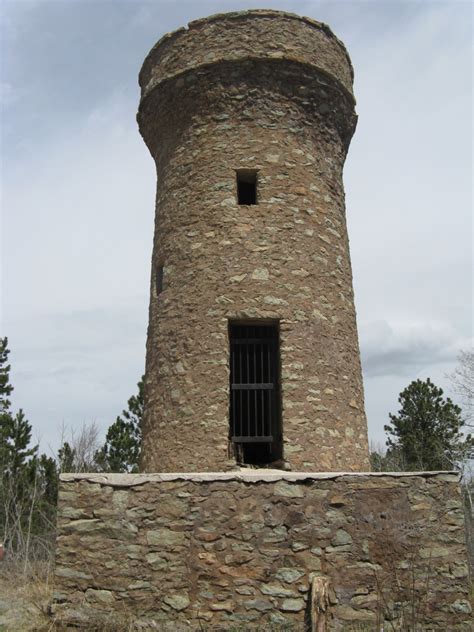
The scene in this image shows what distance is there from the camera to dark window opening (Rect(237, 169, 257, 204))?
794 cm

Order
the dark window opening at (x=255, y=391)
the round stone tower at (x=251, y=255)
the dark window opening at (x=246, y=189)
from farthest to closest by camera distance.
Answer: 1. the dark window opening at (x=246, y=189)
2. the dark window opening at (x=255, y=391)
3. the round stone tower at (x=251, y=255)

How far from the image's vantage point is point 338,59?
28.4 feet

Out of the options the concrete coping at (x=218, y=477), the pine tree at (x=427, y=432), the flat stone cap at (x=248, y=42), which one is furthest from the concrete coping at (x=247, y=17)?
the pine tree at (x=427, y=432)

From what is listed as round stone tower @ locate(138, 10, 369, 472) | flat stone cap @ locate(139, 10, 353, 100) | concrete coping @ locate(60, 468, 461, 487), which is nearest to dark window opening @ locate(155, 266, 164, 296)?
round stone tower @ locate(138, 10, 369, 472)

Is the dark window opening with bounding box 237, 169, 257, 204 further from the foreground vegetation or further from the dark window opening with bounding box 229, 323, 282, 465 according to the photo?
the foreground vegetation

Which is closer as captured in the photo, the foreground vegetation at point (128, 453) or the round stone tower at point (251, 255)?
the round stone tower at point (251, 255)

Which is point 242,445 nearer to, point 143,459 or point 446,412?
point 143,459

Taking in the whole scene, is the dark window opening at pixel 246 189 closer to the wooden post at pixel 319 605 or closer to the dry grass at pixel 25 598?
the wooden post at pixel 319 605

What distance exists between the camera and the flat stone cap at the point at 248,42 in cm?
797

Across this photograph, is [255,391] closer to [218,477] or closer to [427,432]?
[218,477]

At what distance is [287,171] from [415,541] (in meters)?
4.94

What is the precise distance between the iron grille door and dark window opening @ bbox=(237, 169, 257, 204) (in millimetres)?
1888

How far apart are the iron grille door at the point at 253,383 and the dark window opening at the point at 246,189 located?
189 cm

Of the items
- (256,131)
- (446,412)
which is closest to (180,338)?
(256,131)
